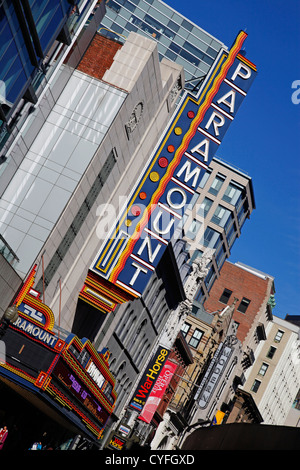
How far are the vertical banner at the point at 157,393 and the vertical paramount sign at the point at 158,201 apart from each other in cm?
2187

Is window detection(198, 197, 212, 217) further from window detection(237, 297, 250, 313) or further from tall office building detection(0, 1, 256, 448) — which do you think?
tall office building detection(0, 1, 256, 448)

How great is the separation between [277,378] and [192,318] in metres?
55.9

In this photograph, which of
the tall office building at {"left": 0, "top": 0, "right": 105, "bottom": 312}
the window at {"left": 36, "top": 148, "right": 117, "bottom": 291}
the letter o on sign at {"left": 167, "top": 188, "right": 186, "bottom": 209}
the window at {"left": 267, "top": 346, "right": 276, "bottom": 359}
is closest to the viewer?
the tall office building at {"left": 0, "top": 0, "right": 105, "bottom": 312}

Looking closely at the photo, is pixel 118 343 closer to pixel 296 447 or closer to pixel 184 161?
pixel 184 161

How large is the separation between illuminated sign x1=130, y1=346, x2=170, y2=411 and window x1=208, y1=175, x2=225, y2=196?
40.8 metres

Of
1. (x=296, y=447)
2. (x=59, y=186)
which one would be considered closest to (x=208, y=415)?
(x=59, y=186)

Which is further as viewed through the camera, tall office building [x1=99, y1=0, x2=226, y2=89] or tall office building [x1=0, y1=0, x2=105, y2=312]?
tall office building [x1=99, y1=0, x2=226, y2=89]

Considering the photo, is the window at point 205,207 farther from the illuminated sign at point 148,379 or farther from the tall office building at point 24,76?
the tall office building at point 24,76

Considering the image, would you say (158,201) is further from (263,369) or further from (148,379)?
(263,369)

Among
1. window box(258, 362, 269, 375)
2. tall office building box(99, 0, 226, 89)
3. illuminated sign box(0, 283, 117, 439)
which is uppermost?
tall office building box(99, 0, 226, 89)

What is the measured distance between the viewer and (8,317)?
28.0 m

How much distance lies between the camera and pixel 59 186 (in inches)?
1339

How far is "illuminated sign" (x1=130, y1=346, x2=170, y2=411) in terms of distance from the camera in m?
54.6

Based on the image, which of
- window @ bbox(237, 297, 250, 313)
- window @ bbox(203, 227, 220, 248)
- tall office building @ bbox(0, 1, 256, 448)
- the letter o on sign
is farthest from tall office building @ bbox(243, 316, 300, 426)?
the letter o on sign
